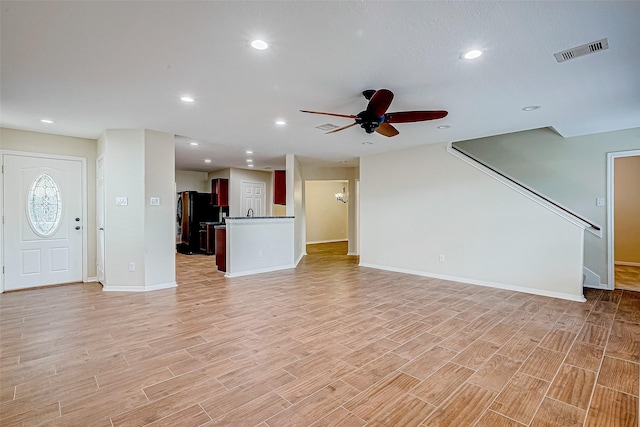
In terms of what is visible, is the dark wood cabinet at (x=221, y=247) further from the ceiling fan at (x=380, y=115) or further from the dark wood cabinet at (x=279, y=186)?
the ceiling fan at (x=380, y=115)

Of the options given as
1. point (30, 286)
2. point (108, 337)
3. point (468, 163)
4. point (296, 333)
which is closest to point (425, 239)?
point (468, 163)

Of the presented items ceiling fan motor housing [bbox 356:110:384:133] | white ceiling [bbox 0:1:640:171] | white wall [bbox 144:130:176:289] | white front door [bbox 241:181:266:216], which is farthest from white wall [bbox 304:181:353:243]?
ceiling fan motor housing [bbox 356:110:384:133]

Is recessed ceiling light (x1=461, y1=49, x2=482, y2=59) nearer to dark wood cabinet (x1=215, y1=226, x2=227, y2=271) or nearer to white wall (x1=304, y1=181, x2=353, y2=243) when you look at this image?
dark wood cabinet (x1=215, y1=226, x2=227, y2=271)

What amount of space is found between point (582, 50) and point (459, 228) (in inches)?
133

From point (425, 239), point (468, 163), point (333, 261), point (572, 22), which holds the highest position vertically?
point (572, 22)

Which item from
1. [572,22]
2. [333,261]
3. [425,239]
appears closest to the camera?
[572,22]

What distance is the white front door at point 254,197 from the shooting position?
975 cm

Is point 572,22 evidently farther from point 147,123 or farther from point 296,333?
point 147,123

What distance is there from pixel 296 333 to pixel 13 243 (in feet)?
15.8

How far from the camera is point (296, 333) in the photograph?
297 centimetres

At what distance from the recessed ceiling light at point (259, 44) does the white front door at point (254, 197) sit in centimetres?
771

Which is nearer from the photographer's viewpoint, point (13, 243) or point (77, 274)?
point (13, 243)

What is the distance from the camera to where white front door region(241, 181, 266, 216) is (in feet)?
32.0

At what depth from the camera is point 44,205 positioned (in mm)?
4789
